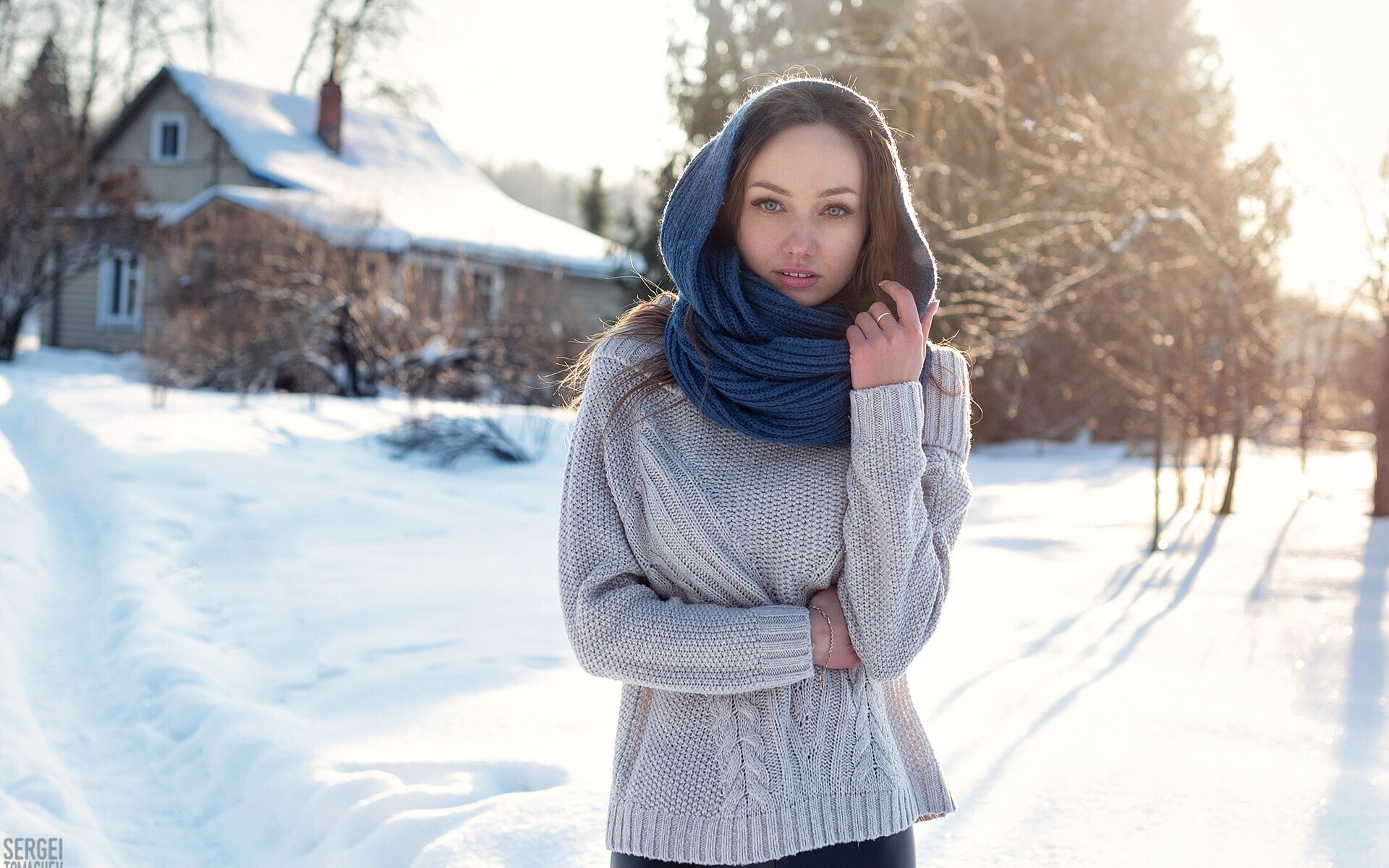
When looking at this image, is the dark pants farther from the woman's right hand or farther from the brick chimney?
the brick chimney

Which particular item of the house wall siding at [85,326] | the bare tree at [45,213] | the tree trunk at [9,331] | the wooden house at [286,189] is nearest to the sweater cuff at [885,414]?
the wooden house at [286,189]

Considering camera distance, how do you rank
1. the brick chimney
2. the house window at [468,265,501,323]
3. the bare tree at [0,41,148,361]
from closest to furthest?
the house window at [468,265,501,323], the bare tree at [0,41,148,361], the brick chimney

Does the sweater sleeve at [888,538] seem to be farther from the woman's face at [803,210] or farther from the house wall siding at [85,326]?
the house wall siding at [85,326]

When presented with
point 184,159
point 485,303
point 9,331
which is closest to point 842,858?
point 485,303

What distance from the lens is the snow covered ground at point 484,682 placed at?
3.12m

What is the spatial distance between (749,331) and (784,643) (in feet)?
1.59

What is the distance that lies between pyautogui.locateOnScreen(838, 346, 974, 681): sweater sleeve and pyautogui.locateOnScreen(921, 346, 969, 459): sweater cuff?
9cm

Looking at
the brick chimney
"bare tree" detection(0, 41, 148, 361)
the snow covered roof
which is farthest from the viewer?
the brick chimney

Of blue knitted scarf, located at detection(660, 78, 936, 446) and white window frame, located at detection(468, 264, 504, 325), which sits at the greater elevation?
white window frame, located at detection(468, 264, 504, 325)

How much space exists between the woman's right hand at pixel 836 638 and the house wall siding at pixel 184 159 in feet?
80.6

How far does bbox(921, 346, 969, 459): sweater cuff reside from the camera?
6.22ft

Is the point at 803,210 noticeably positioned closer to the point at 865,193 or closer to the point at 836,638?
the point at 865,193

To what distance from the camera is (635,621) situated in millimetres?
1714

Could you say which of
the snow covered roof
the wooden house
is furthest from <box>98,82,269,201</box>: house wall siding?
the snow covered roof
